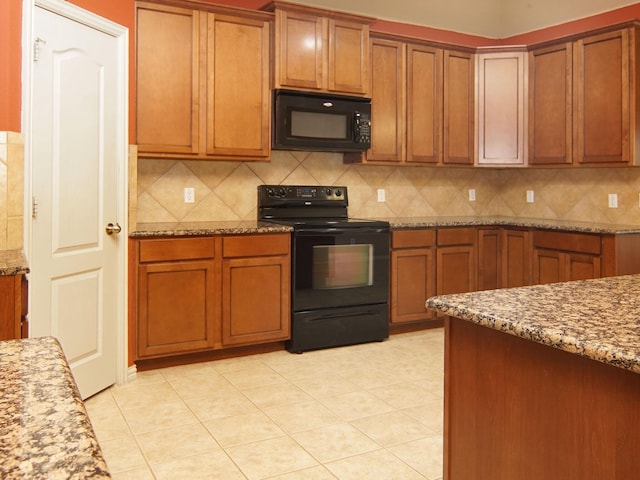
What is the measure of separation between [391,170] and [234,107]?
1.66 m

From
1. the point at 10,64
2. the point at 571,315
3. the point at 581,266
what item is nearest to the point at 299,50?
the point at 10,64

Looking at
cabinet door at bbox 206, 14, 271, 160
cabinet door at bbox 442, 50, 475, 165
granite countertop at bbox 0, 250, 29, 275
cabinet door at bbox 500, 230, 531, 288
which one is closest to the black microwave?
cabinet door at bbox 206, 14, 271, 160

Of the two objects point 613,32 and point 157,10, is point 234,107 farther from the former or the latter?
point 613,32

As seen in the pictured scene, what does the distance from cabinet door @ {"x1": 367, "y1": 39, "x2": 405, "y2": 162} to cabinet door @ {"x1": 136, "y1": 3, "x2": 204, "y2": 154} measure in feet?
4.74

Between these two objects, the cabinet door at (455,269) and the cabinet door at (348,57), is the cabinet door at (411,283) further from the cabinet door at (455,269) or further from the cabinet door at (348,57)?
the cabinet door at (348,57)

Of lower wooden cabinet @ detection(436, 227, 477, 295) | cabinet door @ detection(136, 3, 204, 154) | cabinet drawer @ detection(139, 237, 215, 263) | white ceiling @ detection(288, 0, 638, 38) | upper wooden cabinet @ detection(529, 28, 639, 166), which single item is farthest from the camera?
white ceiling @ detection(288, 0, 638, 38)

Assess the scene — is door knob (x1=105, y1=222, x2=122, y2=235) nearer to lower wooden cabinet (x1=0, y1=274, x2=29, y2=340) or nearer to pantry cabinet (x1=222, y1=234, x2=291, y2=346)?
pantry cabinet (x1=222, y1=234, x2=291, y2=346)

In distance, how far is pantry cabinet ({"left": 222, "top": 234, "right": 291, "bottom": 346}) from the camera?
387 centimetres

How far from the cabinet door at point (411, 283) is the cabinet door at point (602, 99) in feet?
4.74

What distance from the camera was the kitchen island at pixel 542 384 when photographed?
1.15m

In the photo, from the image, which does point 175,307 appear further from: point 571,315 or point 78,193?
point 571,315

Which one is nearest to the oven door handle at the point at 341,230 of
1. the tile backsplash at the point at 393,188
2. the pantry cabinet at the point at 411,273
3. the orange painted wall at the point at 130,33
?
the pantry cabinet at the point at 411,273

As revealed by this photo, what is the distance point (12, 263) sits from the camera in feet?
7.31

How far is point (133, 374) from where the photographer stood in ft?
11.7
